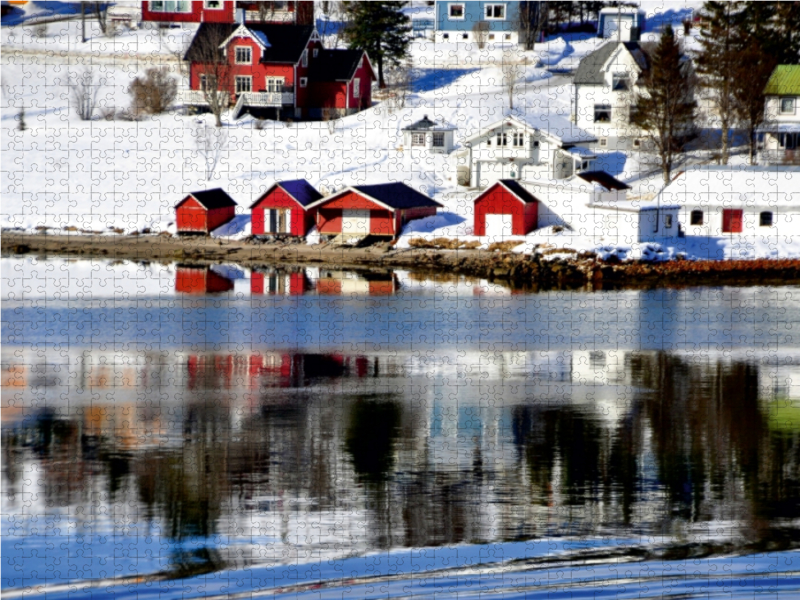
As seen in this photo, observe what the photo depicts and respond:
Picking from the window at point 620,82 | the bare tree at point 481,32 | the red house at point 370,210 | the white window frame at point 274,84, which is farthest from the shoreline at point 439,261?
the bare tree at point 481,32

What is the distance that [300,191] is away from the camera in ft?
82.3

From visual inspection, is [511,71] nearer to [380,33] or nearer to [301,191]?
[380,33]

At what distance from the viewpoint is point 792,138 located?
29.6m

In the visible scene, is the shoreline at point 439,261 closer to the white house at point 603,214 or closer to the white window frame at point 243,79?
the white house at point 603,214

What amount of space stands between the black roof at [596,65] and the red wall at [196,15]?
9.26 meters

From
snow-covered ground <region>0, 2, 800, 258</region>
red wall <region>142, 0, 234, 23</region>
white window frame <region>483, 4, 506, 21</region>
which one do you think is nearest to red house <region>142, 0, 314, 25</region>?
red wall <region>142, 0, 234, 23</region>

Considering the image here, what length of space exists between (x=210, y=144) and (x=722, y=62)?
439 inches

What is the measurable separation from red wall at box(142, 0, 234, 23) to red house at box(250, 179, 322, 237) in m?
11.4

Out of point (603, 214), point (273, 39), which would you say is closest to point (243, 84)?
point (273, 39)

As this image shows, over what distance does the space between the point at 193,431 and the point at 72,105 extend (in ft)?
69.7

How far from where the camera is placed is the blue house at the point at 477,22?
3791 cm

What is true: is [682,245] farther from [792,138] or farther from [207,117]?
[207,117]

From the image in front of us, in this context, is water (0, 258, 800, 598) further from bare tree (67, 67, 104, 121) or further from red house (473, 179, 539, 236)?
bare tree (67, 67, 104, 121)

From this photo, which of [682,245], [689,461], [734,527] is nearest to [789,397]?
[689,461]
